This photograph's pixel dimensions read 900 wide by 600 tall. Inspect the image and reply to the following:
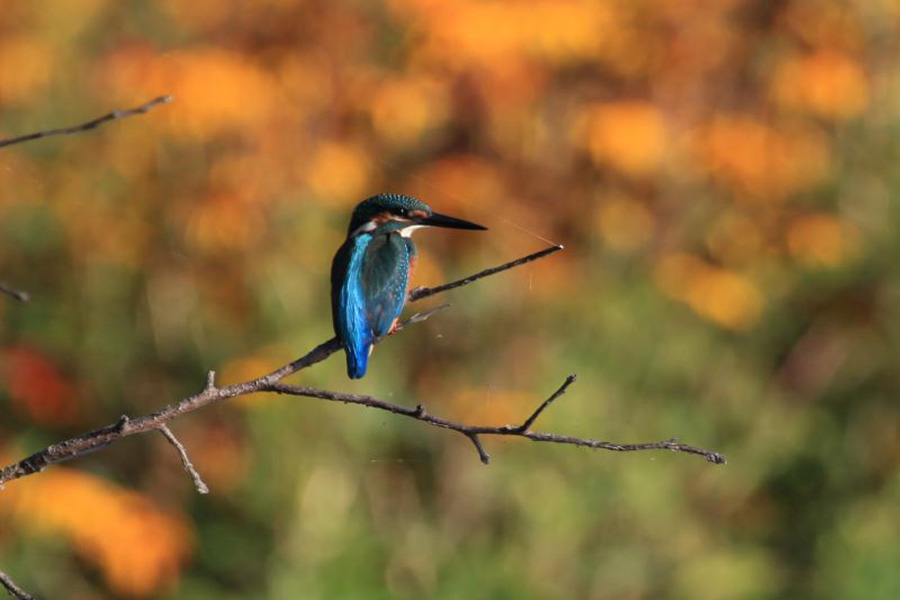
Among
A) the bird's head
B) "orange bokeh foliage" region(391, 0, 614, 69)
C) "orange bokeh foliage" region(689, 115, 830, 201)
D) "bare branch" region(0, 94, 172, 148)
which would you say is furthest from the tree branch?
"orange bokeh foliage" region(689, 115, 830, 201)

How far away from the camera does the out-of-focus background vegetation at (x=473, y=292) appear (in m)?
3.67

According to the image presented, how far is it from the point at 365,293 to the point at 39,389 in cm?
298

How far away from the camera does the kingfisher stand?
4.45 feet

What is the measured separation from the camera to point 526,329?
4.02m

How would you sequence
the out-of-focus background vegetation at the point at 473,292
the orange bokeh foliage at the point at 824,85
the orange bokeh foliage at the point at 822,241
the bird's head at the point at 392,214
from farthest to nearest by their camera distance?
the orange bokeh foliage at the point at 824,85, the orange bokeh foliage at the point at 822,241, the out-of-focus background vegetation at the point at 473,292, the bird's head at the point at 392,214

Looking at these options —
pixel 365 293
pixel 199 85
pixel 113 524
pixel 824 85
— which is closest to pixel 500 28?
pixel 199 85

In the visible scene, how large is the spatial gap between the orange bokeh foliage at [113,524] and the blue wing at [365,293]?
2.52 metres

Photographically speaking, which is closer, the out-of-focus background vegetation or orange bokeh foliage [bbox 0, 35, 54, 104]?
the out-of-focus background vegetation

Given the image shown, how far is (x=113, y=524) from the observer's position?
380cm

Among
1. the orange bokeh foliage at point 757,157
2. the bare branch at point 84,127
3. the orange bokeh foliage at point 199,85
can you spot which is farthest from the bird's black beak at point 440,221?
the orange bokeh foliage at point 757,157

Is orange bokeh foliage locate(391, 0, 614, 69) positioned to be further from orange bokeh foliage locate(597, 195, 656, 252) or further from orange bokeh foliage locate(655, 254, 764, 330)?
orange bokeh foliage locate(655, 254, 764, 330)

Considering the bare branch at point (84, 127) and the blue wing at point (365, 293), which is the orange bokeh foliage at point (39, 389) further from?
the bare branch at point (84, 127)

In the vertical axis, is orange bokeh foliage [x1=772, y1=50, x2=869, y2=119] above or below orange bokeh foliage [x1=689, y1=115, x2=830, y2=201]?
above

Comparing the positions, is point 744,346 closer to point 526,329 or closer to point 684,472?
point 684,472
